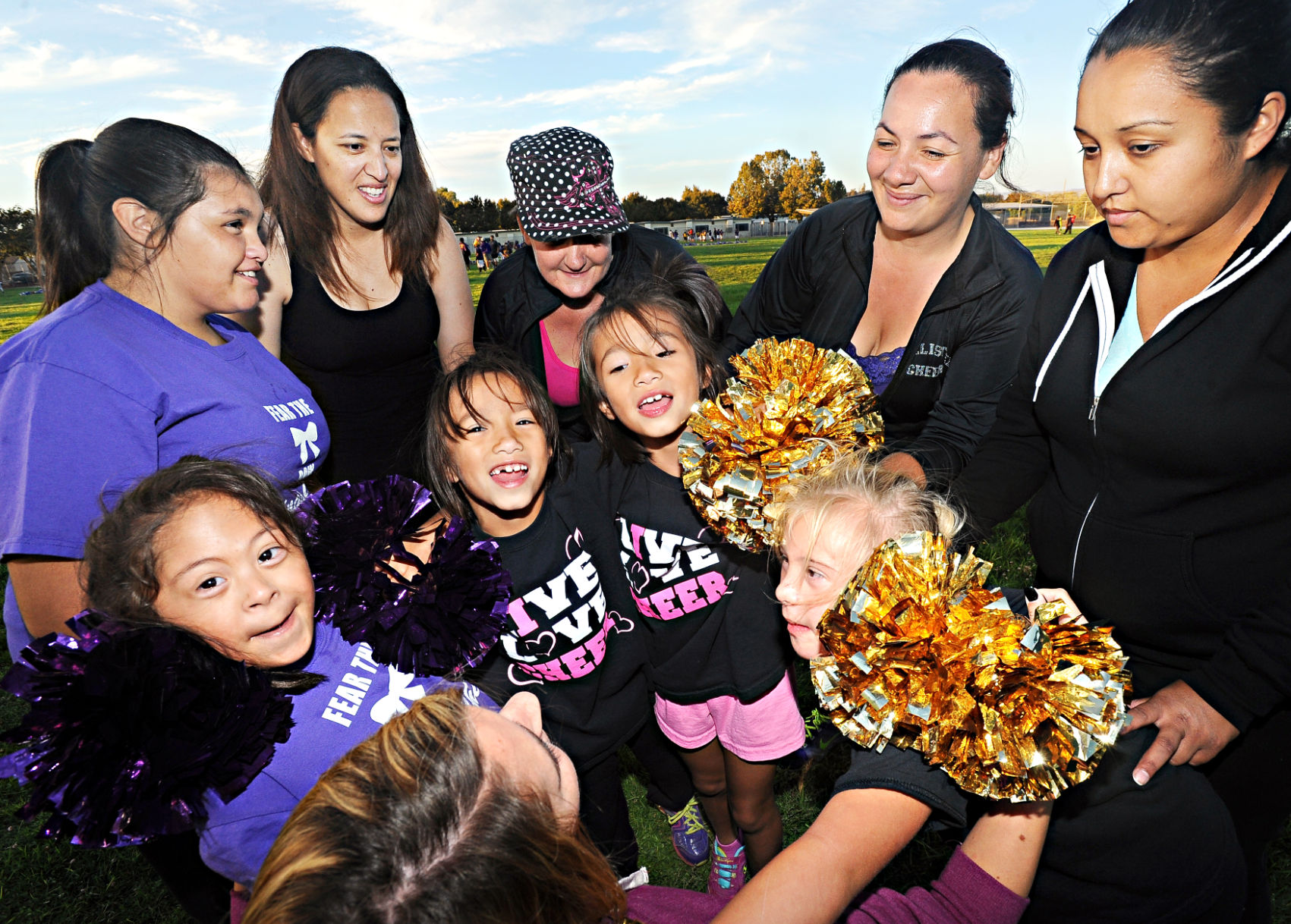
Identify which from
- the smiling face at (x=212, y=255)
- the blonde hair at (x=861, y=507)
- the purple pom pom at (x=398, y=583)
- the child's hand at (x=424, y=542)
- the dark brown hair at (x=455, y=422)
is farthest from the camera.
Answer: the dark brown hair at (x=455, y=422)

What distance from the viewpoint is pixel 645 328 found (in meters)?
2.50

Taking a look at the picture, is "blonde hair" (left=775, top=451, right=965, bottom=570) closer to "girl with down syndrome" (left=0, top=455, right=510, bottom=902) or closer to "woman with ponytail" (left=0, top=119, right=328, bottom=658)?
"girl with down syndrome" (left=0, top=455, right=510, bottom=902)

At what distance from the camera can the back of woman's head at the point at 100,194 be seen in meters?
A: 1.93

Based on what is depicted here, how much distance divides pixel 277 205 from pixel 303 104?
0.38 metres

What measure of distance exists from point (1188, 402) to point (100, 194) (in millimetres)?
2663

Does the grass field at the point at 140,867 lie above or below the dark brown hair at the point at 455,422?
below

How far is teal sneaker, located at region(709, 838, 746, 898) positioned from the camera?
8.87 feet

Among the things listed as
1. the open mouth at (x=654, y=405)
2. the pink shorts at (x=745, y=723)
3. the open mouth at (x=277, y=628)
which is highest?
the open mouth at (x=654, y=405)

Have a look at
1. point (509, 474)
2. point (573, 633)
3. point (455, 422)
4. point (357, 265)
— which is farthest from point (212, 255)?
point (573, 633)

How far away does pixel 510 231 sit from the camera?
60.0m

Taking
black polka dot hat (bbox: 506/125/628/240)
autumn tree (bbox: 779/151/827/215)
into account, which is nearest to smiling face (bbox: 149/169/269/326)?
black polka dot hat (bbox: 506/125/628/240)

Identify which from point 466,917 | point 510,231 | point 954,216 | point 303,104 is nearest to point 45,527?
point 466,917

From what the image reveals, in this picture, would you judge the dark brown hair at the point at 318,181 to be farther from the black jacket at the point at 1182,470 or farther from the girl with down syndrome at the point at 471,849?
the black jacket at the point at 1182,470

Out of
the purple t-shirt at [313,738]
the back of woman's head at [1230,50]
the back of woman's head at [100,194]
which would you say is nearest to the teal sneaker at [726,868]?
the purple t-shirt at [313,738]
